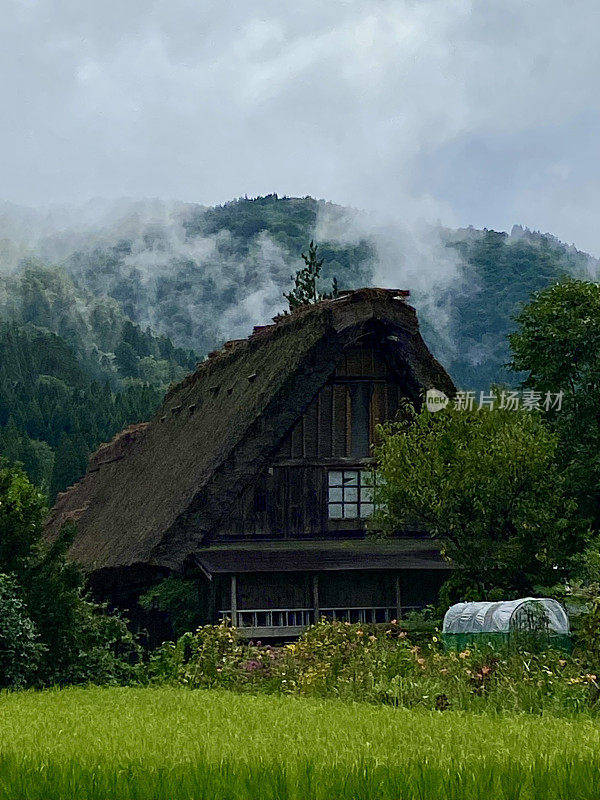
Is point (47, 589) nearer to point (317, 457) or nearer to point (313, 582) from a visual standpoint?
point (313, 582)

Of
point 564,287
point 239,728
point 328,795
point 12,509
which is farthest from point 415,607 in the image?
point 328,795

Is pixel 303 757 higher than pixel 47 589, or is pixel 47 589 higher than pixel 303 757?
pixel 47 589

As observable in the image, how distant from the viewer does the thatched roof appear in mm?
30453

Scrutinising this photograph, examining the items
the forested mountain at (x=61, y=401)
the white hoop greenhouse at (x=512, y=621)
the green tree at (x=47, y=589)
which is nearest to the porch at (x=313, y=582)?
the green tree at (x=47, y=589)

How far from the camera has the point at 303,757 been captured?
8.42 m

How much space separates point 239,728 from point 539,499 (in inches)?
741

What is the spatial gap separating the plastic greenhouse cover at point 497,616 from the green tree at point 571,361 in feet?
42.4

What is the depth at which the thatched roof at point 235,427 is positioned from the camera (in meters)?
30.5

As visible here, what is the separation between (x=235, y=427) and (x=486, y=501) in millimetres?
6654

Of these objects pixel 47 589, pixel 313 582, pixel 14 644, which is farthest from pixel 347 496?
pixel 14 644

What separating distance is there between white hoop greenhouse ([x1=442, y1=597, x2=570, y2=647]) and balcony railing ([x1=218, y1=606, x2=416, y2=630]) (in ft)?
26.8

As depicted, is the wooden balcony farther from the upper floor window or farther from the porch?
the upper floor window

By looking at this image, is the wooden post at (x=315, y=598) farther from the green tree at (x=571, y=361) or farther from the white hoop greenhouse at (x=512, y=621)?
the green tree at (x=571, y=361)

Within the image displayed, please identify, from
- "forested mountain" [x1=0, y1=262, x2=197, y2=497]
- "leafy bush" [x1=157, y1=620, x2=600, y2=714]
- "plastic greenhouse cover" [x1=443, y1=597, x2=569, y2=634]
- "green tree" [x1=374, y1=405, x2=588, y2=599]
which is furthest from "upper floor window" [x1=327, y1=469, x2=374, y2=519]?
"forested mountain" [x1=0, y1=262, x2=197, y2=497]
